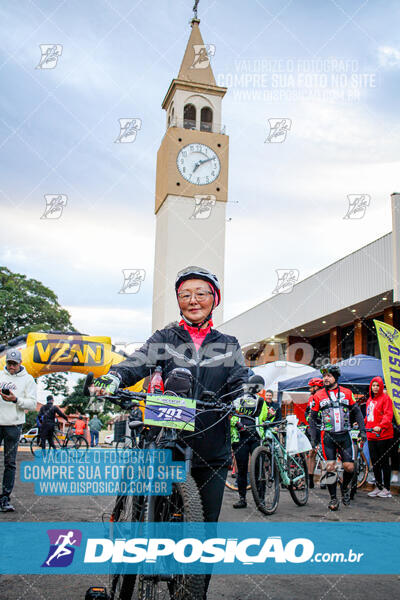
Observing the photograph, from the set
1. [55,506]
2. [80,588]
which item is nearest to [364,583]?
[80,588]

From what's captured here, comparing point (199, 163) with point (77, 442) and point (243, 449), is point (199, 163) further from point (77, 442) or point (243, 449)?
point (243, 449)

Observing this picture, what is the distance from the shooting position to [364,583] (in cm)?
409

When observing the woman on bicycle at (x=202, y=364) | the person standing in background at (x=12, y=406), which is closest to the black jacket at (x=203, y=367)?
the woman on bicycle at (x=202, y=364)

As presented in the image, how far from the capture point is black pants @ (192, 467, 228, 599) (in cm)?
329

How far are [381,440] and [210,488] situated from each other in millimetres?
7124

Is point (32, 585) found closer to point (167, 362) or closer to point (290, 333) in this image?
point (167, 362)

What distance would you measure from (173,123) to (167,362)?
4227cm

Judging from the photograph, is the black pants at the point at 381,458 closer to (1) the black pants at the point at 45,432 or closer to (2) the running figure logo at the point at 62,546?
(2) the running figure logo at the point at 62,546

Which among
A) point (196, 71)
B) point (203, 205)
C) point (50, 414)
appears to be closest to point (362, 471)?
point (50, 414)

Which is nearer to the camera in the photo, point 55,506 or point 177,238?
point 55,506

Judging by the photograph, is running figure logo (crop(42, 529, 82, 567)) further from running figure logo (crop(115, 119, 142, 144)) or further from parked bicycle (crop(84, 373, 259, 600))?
running figure logo (crop(115, 119, 142, 144))

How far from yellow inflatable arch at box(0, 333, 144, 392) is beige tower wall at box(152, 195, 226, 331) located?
24437 millimetres

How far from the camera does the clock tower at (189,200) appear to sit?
40.9 metres

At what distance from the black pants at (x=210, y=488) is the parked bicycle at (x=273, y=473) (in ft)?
11.4
